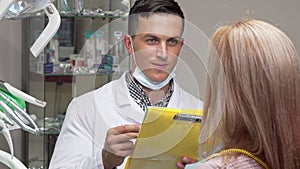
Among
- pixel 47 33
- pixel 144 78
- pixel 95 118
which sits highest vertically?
pixel 47 33

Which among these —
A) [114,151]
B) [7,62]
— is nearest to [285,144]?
[114,151]

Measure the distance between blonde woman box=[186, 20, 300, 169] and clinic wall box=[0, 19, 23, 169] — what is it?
5.37 ft

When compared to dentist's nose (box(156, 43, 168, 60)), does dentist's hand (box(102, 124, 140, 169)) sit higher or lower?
lower

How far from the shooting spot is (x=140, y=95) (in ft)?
5.45

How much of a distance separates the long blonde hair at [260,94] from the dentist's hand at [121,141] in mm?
285

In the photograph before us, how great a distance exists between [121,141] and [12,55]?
1386mm

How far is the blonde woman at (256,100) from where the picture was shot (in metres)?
1.00

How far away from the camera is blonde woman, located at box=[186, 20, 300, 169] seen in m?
1.00

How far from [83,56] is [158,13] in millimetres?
1002

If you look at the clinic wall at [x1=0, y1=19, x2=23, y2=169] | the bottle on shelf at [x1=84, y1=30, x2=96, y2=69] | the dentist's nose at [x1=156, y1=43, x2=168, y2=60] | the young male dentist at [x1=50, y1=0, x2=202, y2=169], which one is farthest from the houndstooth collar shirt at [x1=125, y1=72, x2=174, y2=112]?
the clinic wall at [x1=0, y1=19, x2=23, y2=169]

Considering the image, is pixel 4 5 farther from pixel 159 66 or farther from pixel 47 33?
pixel 159 66

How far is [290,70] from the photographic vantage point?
3.32ft

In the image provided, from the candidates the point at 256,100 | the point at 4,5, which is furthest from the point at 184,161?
the point at 4,5

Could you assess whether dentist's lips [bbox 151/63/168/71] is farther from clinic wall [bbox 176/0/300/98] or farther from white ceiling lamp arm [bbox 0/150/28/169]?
clinic wall [bbox 176/0/300/98]
